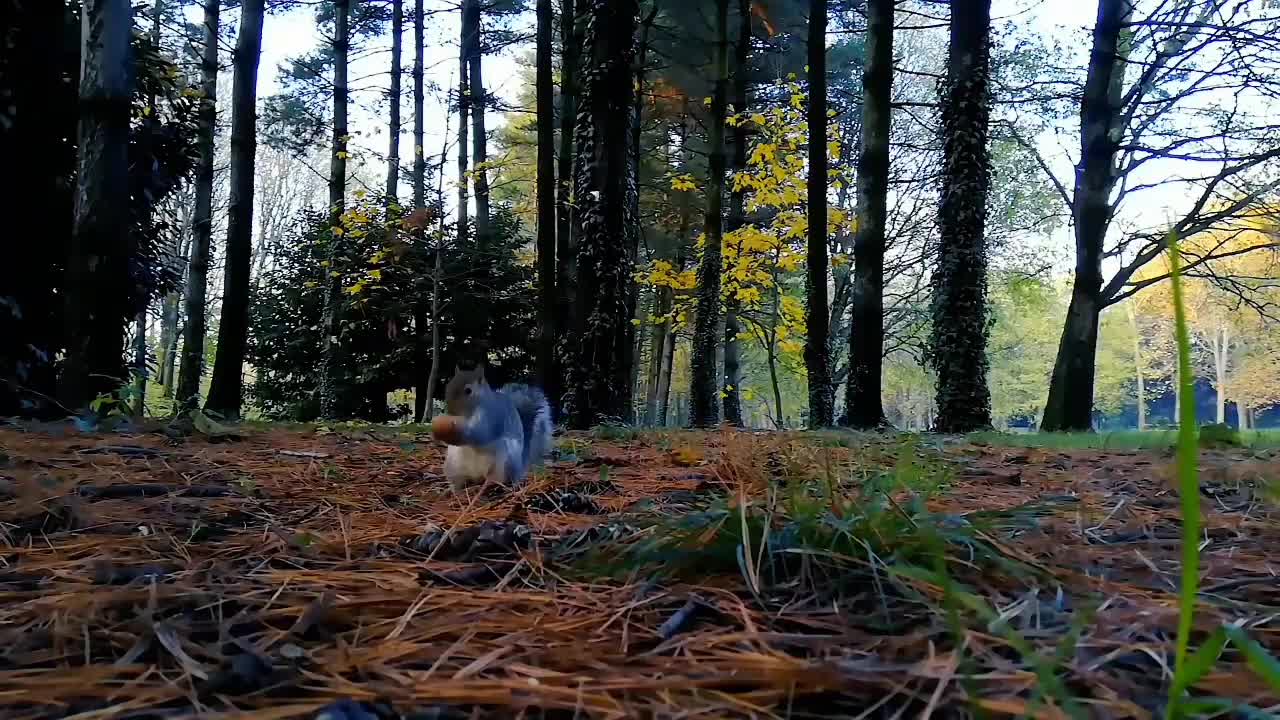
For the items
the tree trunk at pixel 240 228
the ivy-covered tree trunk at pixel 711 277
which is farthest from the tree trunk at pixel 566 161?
the tree trunk at pixel 240 228

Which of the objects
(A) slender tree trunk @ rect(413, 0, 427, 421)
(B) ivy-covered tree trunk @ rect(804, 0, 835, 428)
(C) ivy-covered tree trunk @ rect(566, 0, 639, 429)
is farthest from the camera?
(A) slender tree trunk @ rect(413, 0, 427, 421)

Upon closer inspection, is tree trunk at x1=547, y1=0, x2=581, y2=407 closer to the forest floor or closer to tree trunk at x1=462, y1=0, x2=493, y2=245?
tree trunk at x1=462, y1=0, x2=493, y2=245

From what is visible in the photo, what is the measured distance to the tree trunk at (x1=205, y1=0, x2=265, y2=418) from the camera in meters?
6.97

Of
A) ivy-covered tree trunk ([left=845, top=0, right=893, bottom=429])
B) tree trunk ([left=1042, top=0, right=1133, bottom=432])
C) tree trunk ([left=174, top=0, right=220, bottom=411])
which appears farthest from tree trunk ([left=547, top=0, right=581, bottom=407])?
tree trunk ([left=1042, top=0, right=1133, bottom=432])

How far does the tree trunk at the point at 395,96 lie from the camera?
1334cm

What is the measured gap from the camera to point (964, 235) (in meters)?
7.33

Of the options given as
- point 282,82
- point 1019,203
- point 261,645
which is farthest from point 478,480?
point 1019,203

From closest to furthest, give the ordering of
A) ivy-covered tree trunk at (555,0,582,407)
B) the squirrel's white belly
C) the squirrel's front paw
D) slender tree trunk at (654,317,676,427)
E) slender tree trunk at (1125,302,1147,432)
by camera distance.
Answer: the squirrel's front paw
the squirrel's white belly
ivy-covered tree trunk at (555,0,582,407)
slender tree trunk at (654,317,676,427)
slender tree trunk at (1125,302,1147,432)

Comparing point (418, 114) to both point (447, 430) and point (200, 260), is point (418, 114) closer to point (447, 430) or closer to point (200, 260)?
point (200, 260)

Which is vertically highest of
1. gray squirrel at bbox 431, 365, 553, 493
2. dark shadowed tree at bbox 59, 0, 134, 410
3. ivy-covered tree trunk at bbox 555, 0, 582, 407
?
ivy-covered tree trunk at bbox 555, 0, 582, 407

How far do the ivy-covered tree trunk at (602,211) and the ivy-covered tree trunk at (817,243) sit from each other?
323cm

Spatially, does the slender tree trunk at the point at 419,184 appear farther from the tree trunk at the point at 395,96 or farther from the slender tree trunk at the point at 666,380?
the slender tree trunk at the point at 666,380

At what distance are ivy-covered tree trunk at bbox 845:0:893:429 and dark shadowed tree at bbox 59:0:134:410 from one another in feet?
20.8

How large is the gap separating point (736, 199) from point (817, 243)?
490cm
